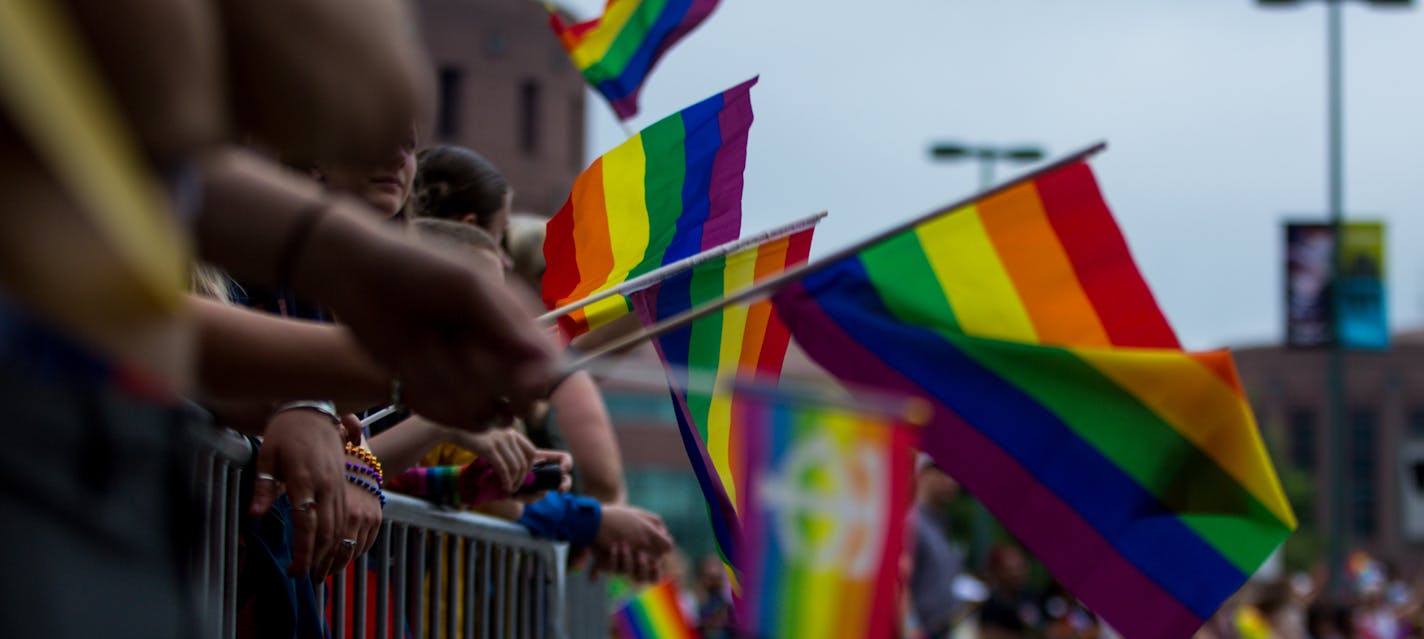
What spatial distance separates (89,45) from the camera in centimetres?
124

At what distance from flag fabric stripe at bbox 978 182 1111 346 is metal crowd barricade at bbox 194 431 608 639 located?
117 centimetres

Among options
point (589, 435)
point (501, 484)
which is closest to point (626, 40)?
point (589, 435)

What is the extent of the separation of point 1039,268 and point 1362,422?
93.6 m

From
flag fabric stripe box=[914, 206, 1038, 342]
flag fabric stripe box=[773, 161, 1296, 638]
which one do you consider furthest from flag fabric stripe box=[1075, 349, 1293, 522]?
flag fabric stripe box=[914, 206, 1038, 342]

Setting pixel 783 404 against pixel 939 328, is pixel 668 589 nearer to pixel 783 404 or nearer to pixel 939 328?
pixel 939 328

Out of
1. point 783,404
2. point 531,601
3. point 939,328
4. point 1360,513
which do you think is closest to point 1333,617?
point 531,601

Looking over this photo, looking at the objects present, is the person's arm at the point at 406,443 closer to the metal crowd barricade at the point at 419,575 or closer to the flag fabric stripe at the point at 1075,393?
the metal crowd barricade at the point at 419,575

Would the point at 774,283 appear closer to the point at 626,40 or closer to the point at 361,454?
the point at 361,454

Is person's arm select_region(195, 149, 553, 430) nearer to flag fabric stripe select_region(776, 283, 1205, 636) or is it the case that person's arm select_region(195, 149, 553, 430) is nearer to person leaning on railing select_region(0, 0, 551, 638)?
person leaning on railing select_region(0, 0, 551, 638)

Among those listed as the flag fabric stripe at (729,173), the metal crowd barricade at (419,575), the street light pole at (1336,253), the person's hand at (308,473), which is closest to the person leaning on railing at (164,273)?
the person's hand at (308,473)

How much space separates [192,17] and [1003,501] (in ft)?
6.36

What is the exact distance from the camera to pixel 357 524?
8.84 feet

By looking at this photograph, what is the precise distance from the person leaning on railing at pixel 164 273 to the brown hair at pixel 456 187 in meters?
2.48

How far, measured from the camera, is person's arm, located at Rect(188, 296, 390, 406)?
1.60 m
